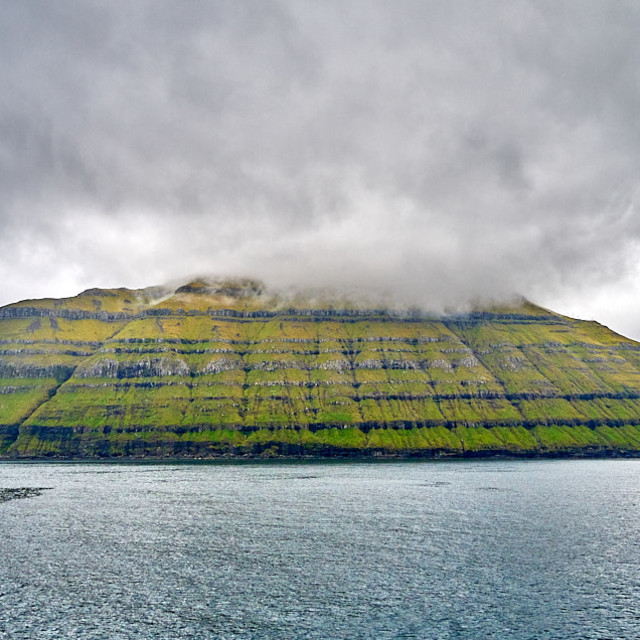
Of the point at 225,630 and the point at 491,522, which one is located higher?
the point at 491,522

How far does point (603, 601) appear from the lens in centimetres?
7494

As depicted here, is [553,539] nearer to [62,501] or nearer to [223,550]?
[223,550]

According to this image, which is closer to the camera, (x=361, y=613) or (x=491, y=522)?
(x=361, y=613)

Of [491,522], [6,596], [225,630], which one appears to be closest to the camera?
Answer: [225,630]

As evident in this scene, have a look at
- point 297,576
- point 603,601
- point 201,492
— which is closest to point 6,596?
point 297,576

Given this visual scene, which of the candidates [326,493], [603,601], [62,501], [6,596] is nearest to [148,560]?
[6,596]

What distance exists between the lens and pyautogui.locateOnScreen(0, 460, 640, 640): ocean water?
6681cm

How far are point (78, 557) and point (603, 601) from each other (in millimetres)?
80929

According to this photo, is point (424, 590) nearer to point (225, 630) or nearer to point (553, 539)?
point (225, 630)

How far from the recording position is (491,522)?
13188 cm

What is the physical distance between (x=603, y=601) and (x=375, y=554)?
37.4m

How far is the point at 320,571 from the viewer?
3556 inches

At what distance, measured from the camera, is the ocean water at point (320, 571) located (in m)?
66.8

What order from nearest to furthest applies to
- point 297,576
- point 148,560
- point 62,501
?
1. point 297,576
2. point 148,560
3. point 62,501
